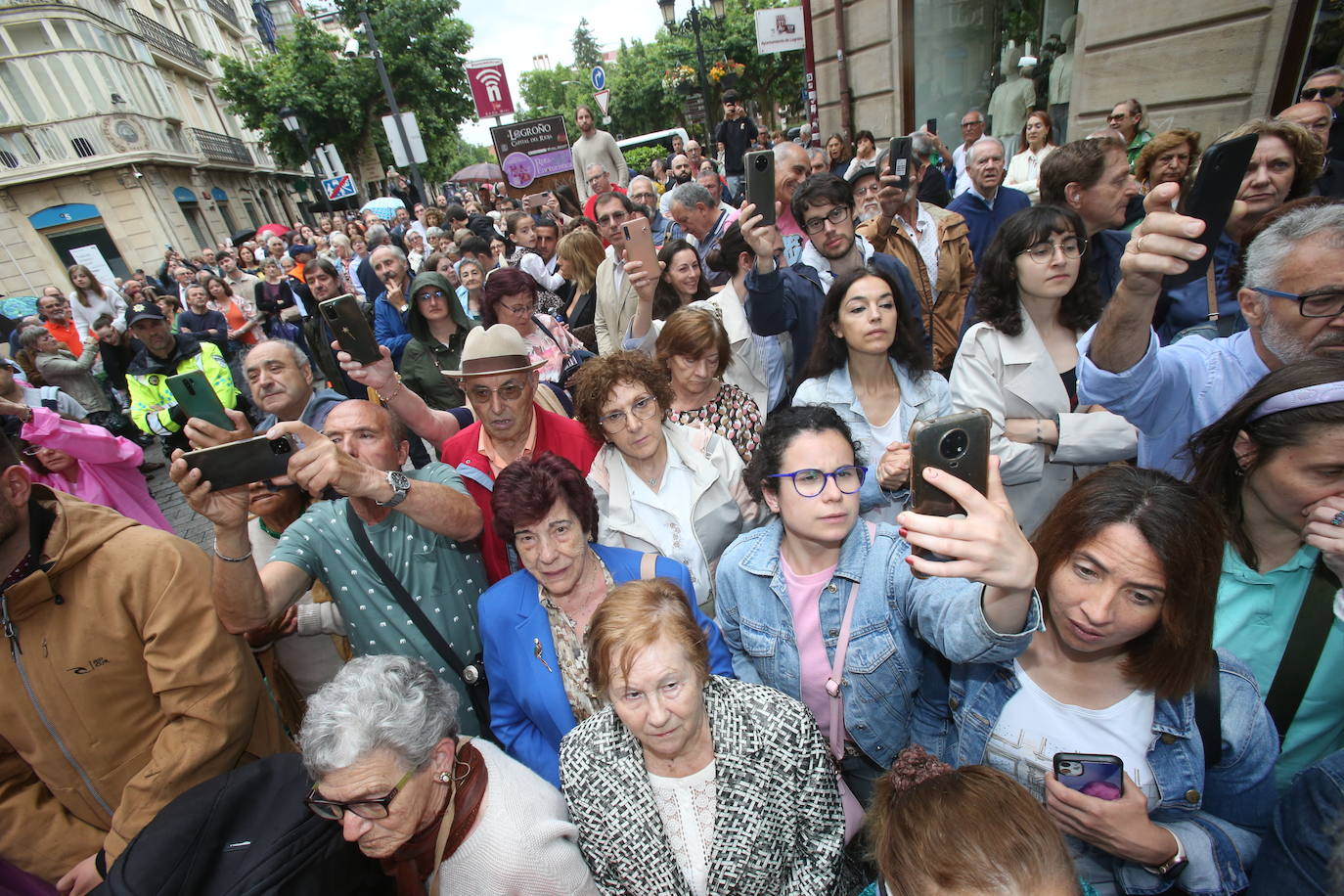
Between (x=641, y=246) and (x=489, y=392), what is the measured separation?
1341mm

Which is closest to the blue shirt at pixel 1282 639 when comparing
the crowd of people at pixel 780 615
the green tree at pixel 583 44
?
the crowd of people at pixel 780 615

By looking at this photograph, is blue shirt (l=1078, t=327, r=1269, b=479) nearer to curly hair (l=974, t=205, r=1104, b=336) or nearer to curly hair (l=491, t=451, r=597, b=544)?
curly hair (l=974, t=205, r=1104, b=336)

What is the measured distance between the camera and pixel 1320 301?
189 cm

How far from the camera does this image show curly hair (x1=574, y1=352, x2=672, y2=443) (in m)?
2.81

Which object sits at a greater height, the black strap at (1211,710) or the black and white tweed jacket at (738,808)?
the black strap at (1211,710)

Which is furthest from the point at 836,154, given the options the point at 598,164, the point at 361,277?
the point at 361,277

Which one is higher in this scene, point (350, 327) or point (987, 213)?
point (350, 327)

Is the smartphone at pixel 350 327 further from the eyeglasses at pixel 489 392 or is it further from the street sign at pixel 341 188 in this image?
the street sign at pixel 341 188

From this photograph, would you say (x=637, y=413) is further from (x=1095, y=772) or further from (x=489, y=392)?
(x=1095, y=772)

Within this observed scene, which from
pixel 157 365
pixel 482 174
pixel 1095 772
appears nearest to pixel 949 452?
pixel 1095 772

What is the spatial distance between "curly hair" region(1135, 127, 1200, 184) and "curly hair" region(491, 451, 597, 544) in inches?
168

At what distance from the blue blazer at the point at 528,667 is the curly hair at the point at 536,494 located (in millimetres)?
256

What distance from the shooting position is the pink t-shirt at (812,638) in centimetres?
212

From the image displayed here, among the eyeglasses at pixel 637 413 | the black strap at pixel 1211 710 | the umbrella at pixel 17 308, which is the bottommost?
the black strap at pixel 1211 710
